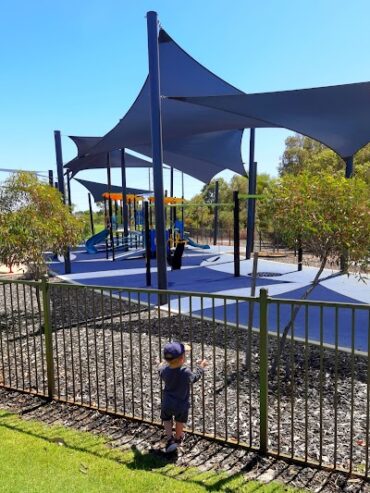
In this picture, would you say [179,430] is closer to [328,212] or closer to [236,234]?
[328,212]

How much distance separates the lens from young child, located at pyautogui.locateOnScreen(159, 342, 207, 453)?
370 centimetres

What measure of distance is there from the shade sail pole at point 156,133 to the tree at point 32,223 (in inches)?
74.7

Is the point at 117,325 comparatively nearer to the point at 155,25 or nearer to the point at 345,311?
the point at 345,311

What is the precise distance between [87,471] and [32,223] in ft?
17.3

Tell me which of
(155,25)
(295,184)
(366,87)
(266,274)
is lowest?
(266,274)

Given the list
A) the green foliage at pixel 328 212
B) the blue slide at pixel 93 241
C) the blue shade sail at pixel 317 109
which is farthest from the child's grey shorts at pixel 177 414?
the blue slide at pixel 93 241

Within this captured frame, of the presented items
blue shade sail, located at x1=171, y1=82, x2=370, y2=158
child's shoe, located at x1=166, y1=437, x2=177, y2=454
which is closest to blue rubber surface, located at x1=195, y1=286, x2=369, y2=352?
child's shoe, located at x1=166, y1=437, x2=177, y2=454

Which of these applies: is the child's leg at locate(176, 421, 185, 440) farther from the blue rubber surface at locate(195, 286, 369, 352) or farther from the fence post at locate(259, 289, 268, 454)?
the blue rubber surface at locate(195, 286, 369, 352)

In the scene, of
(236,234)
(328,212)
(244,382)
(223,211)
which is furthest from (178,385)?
(223,211)

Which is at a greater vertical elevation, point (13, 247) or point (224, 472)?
point (13, 247)

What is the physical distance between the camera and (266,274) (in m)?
14.7

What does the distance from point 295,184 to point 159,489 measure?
373 centimetres

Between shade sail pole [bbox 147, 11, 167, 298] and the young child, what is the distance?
232 inches

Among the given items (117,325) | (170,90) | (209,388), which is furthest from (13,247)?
(170,90)
